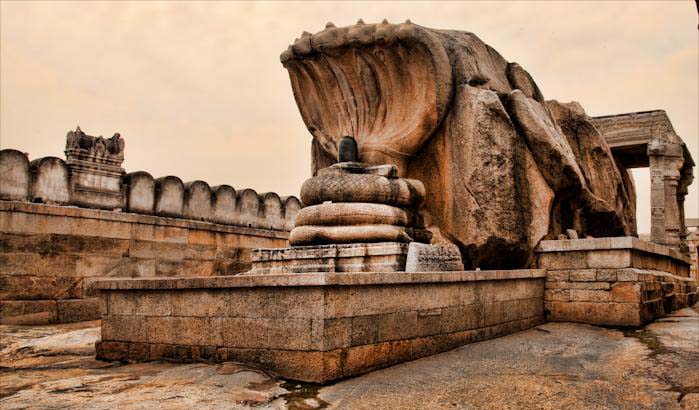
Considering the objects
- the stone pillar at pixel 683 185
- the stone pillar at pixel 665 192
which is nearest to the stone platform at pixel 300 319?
the stone pillar at pixel 665 192

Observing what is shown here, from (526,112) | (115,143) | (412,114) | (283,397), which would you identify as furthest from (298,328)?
(115,143)

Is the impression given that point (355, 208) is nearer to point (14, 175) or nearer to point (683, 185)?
point (14, 175)

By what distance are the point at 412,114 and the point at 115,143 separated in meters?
4.68

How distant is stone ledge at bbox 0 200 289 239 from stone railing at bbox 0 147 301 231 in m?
0.19

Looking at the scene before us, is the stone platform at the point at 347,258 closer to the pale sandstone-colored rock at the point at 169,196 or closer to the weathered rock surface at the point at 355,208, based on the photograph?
the weathered rock surface at the point at 355,208

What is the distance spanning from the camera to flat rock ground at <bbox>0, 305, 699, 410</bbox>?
11.8ft

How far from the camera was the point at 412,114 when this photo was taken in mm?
6504


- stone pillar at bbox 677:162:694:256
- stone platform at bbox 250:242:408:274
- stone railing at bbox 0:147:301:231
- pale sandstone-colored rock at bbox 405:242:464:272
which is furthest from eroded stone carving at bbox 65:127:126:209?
stone pillar at bbox 677:162:694:256

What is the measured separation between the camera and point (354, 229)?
5543mm

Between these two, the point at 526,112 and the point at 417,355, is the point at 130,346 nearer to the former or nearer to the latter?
the point at 417,355

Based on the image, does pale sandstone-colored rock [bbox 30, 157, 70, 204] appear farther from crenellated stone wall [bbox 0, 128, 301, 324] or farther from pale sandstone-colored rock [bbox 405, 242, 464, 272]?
pale sandstone-colored rock [bbox 405, 242, 464, 272]

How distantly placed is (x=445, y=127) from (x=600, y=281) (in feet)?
8.03

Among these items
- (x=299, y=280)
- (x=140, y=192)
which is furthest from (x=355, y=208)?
(x=140, y=192)

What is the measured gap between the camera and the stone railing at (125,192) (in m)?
7.74
